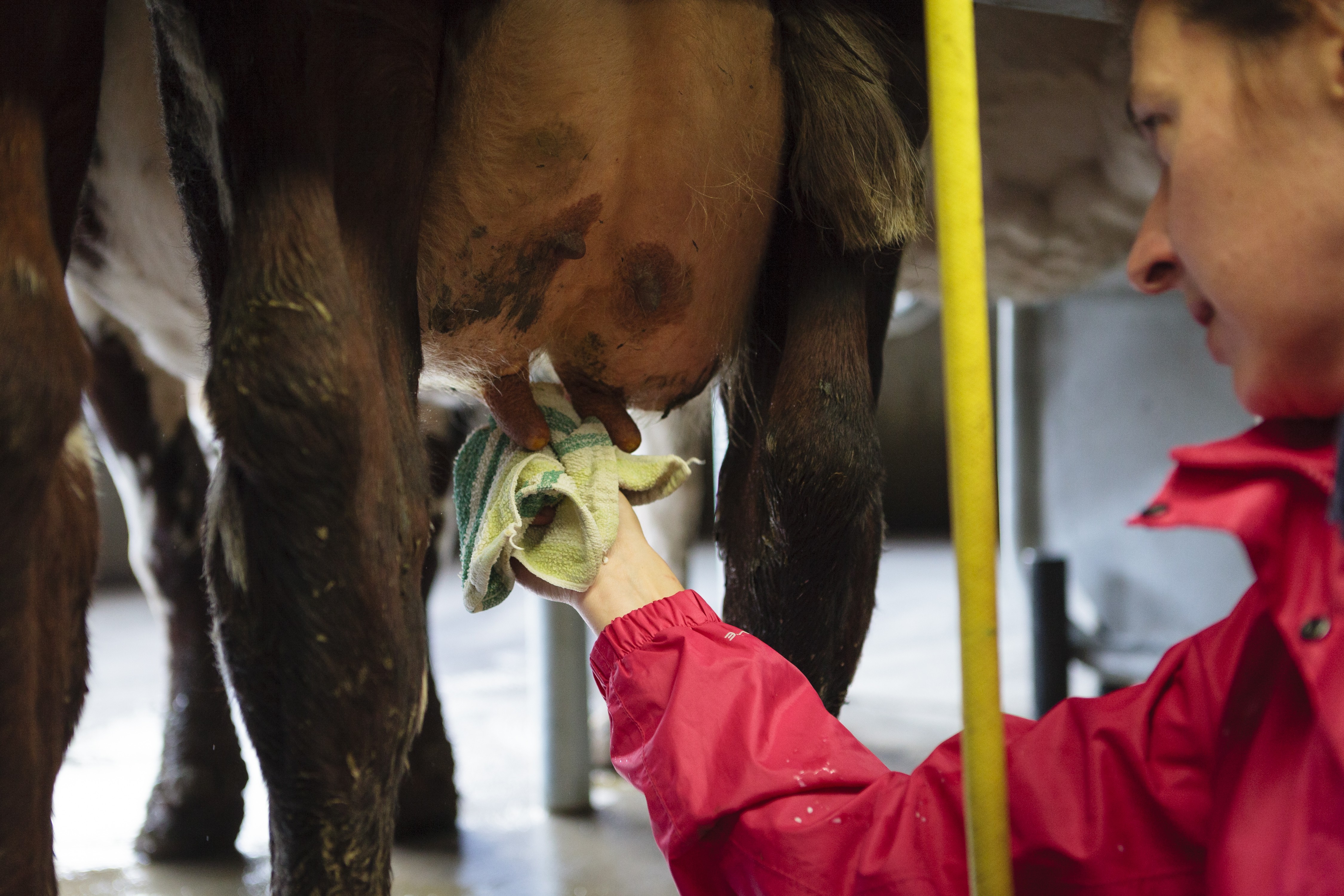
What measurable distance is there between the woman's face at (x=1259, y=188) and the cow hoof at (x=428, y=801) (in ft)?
3.66

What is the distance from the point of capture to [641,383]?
913 mm

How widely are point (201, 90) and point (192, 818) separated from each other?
1.03 meters

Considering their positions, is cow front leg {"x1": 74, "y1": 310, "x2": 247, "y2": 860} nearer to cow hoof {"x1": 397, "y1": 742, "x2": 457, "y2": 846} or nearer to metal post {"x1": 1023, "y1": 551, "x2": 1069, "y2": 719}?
cow hoof {"x1": 397, "y1": 742, "x2": 457, "y2": 846}

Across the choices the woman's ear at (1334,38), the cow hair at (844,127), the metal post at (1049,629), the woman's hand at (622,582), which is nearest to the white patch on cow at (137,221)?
the woman's hand at (622,582)

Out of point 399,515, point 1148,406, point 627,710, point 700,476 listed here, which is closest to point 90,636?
point 399,515

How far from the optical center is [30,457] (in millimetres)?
543

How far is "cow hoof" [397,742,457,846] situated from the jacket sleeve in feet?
2.63

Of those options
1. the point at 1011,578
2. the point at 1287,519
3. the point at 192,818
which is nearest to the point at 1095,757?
the point at 1287,519

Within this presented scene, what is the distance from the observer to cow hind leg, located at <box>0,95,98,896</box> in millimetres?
538

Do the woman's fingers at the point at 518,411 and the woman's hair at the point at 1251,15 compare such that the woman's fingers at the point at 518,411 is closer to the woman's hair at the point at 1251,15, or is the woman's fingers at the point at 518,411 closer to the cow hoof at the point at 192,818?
the woman's hair at the point at 1251,15

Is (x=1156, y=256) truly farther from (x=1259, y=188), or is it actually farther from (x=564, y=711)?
(x=564, y=711)

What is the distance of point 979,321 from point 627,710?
0.32 m

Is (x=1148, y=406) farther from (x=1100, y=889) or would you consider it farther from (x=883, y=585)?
(x=1100, y=889)

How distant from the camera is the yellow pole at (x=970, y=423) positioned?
1.59 ft
